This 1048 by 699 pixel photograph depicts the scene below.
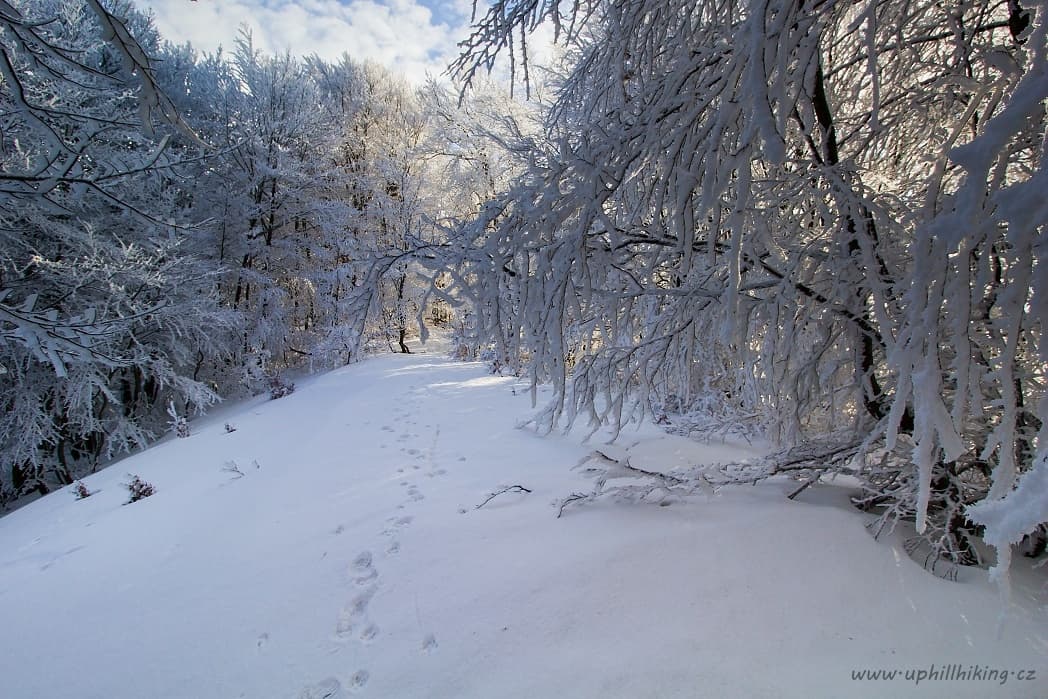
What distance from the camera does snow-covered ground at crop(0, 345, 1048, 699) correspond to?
1353 mm

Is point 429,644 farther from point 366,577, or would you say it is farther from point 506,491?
point 506,491

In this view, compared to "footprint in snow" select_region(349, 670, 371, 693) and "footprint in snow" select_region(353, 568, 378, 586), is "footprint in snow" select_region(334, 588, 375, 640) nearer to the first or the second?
"footprint in snow" select_region(353, 568, 378, 586)

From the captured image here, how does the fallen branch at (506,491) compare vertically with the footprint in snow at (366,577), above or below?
above

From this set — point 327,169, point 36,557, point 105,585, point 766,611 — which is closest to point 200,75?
point 327,169

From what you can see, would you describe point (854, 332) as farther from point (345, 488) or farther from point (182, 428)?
point (182, 428)

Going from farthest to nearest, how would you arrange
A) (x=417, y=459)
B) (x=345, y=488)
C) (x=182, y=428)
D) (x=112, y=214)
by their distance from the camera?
(x=112, y=214) < (x=182, y=428) < (x=417, y=459) < (x=345, y=488)

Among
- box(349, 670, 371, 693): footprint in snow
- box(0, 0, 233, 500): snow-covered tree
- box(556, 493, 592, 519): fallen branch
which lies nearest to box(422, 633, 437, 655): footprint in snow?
box(349, 670, 371, 693): footprint in snow

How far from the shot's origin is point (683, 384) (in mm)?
2320

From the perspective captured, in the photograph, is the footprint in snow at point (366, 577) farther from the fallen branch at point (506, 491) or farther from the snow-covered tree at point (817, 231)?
the snow-covered tree at point (817, 231)

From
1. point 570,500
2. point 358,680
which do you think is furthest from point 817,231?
point 358,680

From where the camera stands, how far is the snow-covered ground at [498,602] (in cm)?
135

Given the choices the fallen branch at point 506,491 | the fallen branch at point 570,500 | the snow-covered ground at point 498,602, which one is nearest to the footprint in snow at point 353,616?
the snow-covered ground at point 498,602

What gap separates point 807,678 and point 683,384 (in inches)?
51.0

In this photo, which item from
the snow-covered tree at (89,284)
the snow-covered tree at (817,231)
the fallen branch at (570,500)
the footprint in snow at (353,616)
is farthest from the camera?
the snow-covered tree at (89,284)
